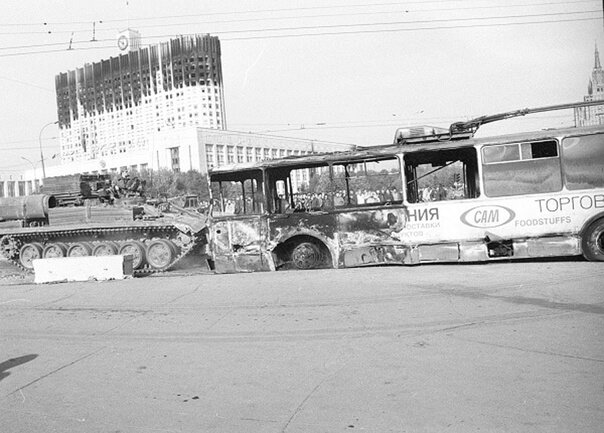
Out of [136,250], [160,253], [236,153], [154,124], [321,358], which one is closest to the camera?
[321,358]

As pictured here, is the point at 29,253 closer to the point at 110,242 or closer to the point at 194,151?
the point at 110,242

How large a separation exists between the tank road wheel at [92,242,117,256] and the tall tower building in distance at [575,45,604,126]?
1331cm

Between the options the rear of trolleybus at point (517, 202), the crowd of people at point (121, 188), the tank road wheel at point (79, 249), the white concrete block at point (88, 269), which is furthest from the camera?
the crowd of people at point (121, 188)

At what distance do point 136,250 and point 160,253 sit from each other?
2.60ft

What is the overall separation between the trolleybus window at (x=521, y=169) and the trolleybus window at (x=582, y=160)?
0.57ft

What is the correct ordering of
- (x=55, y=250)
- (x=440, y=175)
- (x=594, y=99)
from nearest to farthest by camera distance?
1. (x=594, y=99)
2. (x=440, y=175)
3. (x=55, y=250)

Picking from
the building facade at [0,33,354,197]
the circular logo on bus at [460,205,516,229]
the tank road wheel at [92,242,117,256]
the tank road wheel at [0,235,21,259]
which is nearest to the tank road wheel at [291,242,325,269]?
the circular logo on bus at [460,205,516,229]

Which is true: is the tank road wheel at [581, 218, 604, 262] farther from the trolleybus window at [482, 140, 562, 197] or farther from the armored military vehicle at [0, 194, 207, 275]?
the armored military vehicle at [0, 194, 207, 275]

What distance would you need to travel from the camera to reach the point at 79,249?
17938mm

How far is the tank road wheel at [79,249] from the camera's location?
58.4 ft

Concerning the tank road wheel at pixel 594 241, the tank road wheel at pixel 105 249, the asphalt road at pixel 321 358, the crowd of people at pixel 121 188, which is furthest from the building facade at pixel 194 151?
the asphalt road at pixel 321 358

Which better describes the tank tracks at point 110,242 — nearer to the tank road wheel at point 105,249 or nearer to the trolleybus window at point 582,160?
the tank road wheel at point 105,249

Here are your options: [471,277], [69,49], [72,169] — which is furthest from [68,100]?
[471,277]

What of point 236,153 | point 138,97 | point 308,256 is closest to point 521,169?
point 308,256
